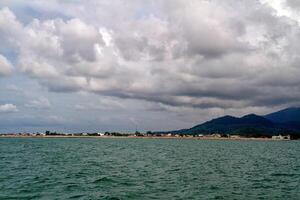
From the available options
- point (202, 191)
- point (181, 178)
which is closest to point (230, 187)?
point (202, 191)

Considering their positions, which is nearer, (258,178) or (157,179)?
(157,179)

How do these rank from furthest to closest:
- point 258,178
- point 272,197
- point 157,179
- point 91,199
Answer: point 258,178
point 157,179
point 272,197
point 91,199

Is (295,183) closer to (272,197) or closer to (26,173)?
(272,197)

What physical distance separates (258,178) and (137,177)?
65.3ft

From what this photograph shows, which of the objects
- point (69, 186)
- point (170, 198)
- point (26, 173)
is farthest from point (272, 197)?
point (26, 173)

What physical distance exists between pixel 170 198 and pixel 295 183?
25018 mm

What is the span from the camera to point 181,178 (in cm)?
6156

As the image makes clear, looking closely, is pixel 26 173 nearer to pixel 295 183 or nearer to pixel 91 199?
pixel 91 199

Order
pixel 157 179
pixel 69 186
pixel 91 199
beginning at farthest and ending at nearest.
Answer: pixel 157 179, pixel 69 186, pixel 91 199

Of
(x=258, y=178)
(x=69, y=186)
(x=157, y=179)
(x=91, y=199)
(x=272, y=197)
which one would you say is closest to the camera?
(x=91, y=199)

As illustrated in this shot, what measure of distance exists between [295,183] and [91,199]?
32.9m

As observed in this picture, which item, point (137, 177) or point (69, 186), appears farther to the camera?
point (137, 177)

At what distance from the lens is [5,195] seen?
4578 centimetres

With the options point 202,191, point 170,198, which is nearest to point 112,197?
point 170,198
